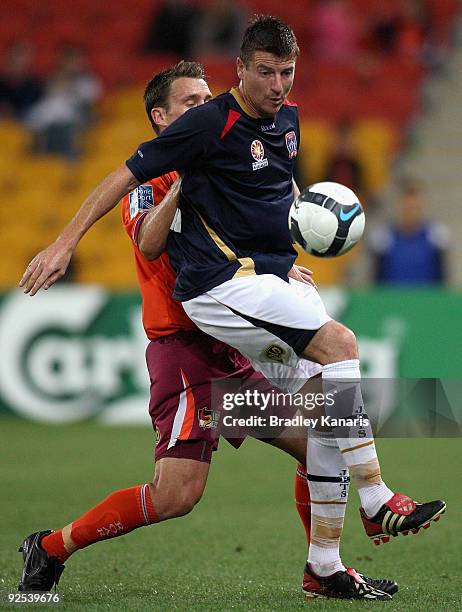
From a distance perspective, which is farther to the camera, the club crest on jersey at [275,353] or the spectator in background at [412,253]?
the spectator in background at [412,253]

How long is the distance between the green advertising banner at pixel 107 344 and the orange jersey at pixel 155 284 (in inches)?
225

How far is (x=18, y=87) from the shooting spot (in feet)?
49.3

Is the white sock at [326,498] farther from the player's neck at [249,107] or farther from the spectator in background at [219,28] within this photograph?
the spectator in background at [219,28]

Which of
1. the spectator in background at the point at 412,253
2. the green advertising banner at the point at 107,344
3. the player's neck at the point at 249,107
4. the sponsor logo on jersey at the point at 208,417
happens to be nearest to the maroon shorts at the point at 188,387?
the sponsor logo on jersey at the point at 208,417

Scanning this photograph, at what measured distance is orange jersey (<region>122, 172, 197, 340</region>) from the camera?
5129 mm

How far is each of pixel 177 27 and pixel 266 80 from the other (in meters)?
10.9

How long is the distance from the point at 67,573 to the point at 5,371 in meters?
5.73

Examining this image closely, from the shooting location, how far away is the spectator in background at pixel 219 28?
49.7 feet

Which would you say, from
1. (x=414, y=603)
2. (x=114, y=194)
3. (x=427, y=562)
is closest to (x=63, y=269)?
(x=114, y=194)

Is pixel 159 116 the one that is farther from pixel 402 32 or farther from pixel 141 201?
pixel 402 32

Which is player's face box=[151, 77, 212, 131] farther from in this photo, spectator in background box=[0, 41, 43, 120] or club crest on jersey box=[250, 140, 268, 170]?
spectator in background box=[0, 41, 43, 120]

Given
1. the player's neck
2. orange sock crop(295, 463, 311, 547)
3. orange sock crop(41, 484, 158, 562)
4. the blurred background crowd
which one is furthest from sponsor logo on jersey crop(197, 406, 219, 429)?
the blurred background crowd

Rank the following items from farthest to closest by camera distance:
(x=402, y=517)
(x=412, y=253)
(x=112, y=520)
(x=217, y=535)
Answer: (x=412, y=253)
(x=217, y=535)
(x=112, y=520)
(x=402, y=517)

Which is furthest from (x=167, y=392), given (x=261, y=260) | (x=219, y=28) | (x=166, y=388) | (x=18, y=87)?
(x=219, y=28)
